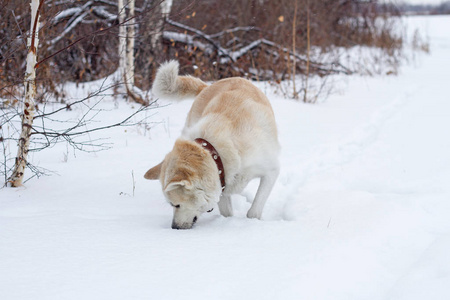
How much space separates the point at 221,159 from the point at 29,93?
5.14 feet

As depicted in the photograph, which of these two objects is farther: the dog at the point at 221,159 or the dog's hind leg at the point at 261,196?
the dog's hind leg at the point at 261,196

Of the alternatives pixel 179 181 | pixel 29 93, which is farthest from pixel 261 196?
pixel 29 93

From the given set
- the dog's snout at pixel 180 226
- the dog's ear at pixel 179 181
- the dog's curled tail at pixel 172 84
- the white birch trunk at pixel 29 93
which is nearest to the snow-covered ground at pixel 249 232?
the dog's snout at pixel 180 226

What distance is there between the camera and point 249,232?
2838 mm

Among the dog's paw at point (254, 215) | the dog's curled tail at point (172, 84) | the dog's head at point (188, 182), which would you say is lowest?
the dog's paw at point (254, 215)

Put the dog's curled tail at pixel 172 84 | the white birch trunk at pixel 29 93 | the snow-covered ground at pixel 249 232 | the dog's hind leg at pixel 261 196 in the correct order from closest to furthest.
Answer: the snow-covered ground at pixel 249 232
the white birch trunk at pixel 29 93
the dog's hind leg at pixel 261 196
the dog's curled tail at pixel 172 84

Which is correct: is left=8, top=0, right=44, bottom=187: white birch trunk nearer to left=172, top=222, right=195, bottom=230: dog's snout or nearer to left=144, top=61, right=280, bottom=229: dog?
left=144, top=61, right=280, bottom=229: dog

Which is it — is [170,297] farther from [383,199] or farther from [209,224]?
[383,199]

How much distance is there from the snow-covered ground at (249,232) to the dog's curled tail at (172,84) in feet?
2.69

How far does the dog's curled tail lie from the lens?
4.42 m

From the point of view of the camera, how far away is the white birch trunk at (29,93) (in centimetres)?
317

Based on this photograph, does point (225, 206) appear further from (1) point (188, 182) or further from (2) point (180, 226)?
(1) point (188, 182)

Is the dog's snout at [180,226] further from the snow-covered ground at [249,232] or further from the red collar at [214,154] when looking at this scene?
the red collar at [214,154]

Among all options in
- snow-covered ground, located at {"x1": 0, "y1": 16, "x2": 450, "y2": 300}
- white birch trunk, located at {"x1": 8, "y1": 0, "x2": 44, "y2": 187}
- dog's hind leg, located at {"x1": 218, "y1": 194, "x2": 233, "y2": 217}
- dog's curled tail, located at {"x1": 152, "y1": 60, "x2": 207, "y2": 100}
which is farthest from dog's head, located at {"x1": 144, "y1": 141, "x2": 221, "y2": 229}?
dog's curled tail, located at {"x1": 152, "y1": 60, "x2": 207, "y2": 100}
